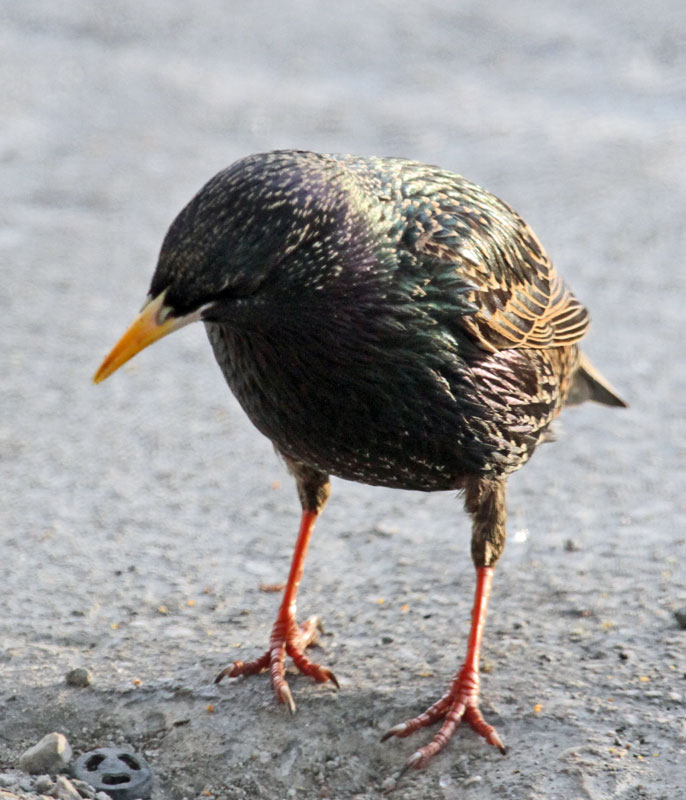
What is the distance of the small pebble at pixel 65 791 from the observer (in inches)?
135

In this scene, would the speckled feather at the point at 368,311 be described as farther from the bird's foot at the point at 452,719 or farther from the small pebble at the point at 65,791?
the small pebble at the point at 65,791

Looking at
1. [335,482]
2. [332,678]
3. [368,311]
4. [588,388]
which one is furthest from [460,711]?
[335,482]

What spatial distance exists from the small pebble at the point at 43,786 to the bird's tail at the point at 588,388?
234cm

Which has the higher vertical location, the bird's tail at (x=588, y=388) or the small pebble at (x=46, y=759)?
the bird's tail at (x=588, y=388)

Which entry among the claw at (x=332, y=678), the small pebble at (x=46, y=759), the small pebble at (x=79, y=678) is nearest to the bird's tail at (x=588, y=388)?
the claw at (x=332, y=678)

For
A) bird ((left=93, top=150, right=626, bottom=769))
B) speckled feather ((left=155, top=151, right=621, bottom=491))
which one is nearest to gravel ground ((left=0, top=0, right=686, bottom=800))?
bird ((left=93, top=150, right=626, bottom=769))

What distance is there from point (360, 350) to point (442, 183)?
2.58 feet

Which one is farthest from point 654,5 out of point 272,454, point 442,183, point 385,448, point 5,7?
point 385,448

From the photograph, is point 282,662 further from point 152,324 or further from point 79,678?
point 152,324

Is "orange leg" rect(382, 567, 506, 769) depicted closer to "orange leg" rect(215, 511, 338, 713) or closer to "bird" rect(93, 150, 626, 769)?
"bird" rect(93, 150, 626, 769)

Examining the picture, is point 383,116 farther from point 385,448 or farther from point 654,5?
point 385,448

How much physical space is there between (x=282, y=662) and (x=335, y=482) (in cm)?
152

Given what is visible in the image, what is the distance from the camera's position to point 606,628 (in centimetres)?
438

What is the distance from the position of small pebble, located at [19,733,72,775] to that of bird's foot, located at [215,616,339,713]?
0.63 m
